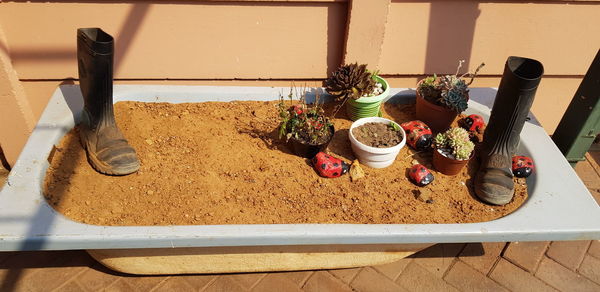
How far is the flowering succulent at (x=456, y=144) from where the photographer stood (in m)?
2.34

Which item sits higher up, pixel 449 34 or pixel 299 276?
pixel 449 34

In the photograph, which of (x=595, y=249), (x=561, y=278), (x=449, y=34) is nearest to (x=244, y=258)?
(x=561, y=278)

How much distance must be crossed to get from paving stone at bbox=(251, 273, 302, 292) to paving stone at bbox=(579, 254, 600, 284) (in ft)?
5.61

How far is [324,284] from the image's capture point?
97.3 inches

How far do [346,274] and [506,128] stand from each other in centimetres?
118

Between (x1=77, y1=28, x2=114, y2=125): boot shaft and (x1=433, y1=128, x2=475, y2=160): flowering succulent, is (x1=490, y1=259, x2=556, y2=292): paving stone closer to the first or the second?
(x1=433, y1=128, x2=475, y2=160): flowering succulent

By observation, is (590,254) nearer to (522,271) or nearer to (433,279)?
(522,271)

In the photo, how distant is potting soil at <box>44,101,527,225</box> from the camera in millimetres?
2135

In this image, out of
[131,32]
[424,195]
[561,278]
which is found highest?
[131,32]

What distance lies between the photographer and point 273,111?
2.78m

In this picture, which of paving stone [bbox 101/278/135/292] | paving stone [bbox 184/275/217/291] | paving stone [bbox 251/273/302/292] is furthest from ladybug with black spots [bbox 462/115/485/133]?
paving stone [bbox 101/278/135/292]

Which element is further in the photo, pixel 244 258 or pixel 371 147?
pixel 371 147

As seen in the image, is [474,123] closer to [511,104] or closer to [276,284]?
[511,104]

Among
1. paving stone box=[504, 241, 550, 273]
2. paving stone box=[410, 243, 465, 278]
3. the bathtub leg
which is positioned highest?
the bathtub leg
